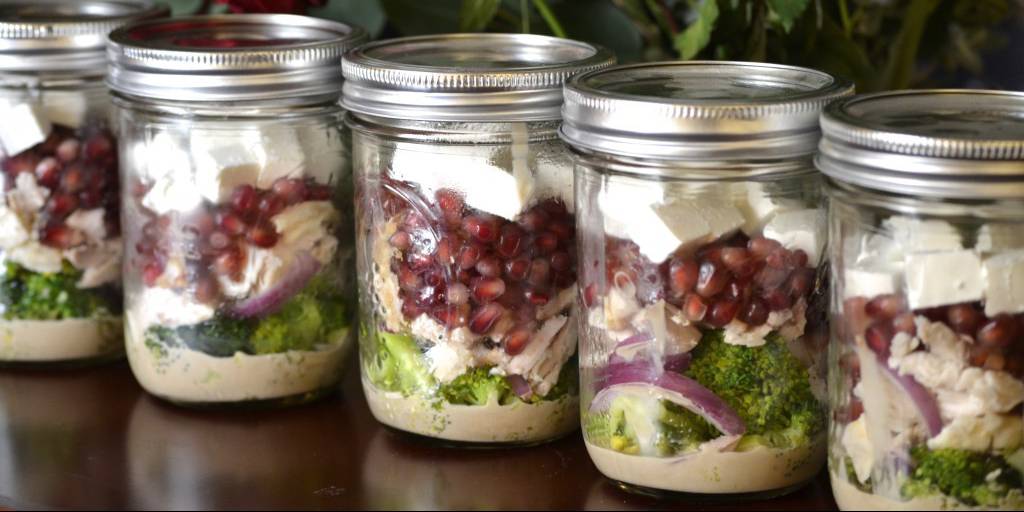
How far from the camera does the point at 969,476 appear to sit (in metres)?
0.90

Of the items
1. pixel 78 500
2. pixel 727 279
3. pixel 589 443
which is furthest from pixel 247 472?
pixel 727 279

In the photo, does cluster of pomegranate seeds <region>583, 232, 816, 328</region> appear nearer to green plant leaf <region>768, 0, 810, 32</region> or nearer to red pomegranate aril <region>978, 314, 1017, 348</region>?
red pomegranate aril <region>978, 314, 1017, 348</region>

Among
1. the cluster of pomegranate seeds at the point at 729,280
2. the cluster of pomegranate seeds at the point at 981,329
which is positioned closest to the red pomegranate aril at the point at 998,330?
the cluster of pomegranate seeds at the point at 981,329

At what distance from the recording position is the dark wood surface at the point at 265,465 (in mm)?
1055

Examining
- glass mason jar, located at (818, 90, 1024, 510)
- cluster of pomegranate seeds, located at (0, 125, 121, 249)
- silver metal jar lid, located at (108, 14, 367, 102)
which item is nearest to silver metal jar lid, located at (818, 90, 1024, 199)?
glass mason jar, located at (818, 90, 1024, 510)

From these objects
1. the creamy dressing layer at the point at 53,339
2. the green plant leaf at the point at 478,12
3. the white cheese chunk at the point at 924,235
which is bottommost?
the creamy dressing layer at the point at 53,339

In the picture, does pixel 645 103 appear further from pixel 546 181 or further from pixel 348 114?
pixel 348 114

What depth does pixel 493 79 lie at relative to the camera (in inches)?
41.3

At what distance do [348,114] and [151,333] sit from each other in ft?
0.87

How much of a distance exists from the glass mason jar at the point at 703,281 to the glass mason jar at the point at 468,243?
0.17ft

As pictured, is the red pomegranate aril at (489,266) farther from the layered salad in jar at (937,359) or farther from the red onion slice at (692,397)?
the layered salad in jar at (937,359)

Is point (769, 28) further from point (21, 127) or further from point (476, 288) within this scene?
point (21, 127)

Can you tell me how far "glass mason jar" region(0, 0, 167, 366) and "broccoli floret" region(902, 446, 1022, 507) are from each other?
2.61ft

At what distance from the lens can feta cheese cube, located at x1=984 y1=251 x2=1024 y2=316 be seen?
86 cm
